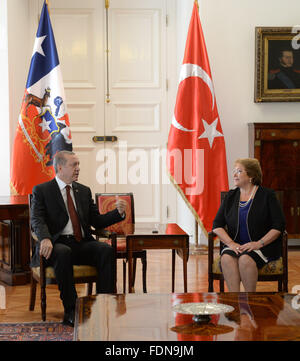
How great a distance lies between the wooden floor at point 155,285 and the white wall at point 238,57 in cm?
139

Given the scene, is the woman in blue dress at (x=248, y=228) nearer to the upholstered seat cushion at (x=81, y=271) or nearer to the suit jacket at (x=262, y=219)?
the suit jacket at (x=262, y=219)

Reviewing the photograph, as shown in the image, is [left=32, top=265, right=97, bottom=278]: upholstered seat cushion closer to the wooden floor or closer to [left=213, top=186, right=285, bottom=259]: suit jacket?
the wooden floor

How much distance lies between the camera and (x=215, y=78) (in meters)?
7.02

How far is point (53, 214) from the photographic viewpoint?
426 centimetres

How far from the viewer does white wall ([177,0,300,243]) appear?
6.95 meters

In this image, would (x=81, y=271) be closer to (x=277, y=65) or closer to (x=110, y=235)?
(x=110, y=235)

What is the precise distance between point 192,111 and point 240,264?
9.46 ft

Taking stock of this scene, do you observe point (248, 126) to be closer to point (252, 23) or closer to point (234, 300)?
point (252, 23)

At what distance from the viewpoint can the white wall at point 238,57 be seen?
274 inches

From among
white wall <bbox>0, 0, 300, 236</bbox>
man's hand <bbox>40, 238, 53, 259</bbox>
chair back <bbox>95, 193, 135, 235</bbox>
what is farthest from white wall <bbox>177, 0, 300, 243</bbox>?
man's hand <bbox>40, 238, 53, 259</bbox>

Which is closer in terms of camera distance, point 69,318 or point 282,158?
point 69,318

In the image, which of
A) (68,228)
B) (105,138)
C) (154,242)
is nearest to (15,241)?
(68,228)

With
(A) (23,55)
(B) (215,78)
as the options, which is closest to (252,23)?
(B) (215,78)

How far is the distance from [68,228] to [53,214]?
15 centimetres
